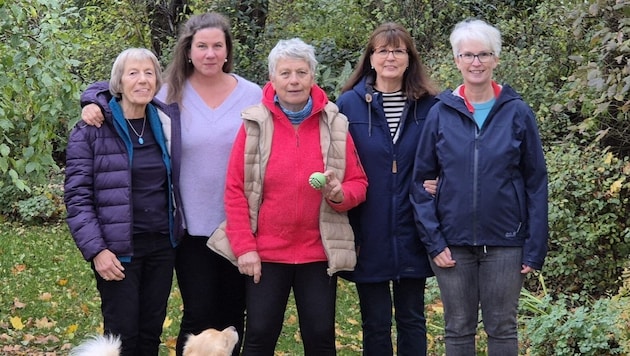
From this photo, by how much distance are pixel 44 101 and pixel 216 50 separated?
6.17 feet

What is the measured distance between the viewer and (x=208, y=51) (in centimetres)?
522

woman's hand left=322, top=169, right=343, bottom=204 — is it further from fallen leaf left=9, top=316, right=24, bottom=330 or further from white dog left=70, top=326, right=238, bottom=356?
fallen leaf left=9, top=316, right=24, bottom=330

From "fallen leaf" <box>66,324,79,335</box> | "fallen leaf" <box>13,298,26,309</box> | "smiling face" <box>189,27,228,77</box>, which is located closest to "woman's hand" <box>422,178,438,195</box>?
"smiling face" <box>189,27,228,77</box>

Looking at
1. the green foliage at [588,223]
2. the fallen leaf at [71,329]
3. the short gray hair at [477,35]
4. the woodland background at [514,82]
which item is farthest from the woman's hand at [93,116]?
the green foliage at [588,223]

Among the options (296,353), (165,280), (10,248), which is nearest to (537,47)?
(296,353)

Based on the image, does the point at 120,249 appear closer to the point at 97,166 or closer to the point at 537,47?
the point at 97,166

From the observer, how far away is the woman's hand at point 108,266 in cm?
480

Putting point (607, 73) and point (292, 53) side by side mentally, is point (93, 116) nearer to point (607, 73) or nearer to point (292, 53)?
point (292, 53)

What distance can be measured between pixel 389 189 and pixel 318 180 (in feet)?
1.72

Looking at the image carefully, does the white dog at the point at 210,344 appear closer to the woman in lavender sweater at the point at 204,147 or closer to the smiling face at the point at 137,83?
the woman in lavender sweater at the point at 204,147

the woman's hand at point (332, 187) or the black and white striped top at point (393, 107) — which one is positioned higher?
the black and white striped top at point (393, 107)

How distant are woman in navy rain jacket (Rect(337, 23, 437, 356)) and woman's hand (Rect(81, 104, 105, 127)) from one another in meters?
1.36

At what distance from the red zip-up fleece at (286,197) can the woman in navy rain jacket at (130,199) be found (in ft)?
1.24

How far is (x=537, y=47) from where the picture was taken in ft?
32.4
